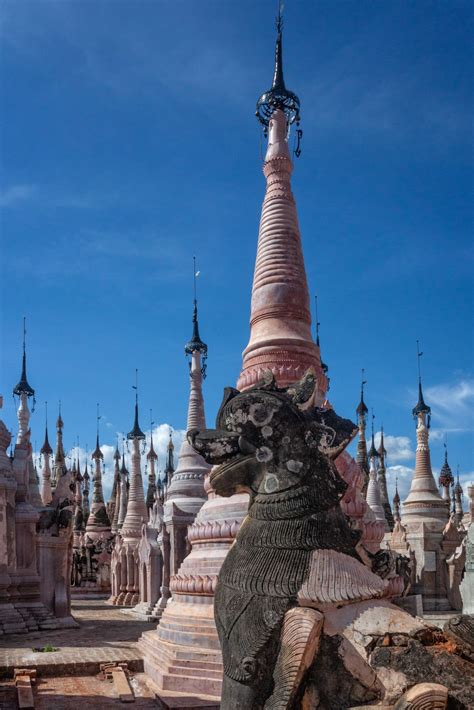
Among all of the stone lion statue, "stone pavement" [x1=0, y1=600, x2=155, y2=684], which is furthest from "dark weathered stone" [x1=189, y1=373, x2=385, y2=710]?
"stone pavement" [x1=0, y1=600, x2=155, y2=684]

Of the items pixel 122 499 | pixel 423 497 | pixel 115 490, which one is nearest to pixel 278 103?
pixel 423 497

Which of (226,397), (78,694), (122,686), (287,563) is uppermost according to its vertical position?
(226,397)

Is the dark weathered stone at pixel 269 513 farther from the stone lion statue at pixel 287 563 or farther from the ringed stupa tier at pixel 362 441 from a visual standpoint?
the ringed stupa tier at pixel 362 441

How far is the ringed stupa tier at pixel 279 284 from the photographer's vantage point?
1177 centimetres

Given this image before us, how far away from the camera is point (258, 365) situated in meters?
11.9

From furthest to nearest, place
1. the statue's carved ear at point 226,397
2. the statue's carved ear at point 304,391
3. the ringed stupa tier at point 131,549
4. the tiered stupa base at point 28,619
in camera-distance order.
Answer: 1. the ringed stupa tier at point 131,549
2. the tiered stupa base at point 28,619
3. the statue's carved ear at point 226,397
4. the statue's carved ear at point 304,391

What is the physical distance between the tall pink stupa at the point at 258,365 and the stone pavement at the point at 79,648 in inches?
38.0

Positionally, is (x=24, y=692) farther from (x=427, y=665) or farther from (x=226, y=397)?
(x=427, y=665)

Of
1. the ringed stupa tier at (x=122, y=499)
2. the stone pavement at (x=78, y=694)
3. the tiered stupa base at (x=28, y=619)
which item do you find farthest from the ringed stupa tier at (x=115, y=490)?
the stone pavement at (x=78, y=694)

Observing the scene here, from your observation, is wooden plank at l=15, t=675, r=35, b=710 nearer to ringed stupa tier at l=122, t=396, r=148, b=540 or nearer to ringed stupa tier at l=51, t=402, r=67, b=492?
ringed stupa tier at l=122, t=396, r=148, b=540

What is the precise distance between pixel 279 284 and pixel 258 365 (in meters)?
1.61

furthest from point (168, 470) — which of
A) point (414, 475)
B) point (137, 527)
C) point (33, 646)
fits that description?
point (33, 646)

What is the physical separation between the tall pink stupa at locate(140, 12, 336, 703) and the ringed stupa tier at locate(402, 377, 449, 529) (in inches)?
636

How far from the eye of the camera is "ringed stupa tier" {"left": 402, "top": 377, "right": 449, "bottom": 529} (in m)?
26.1
